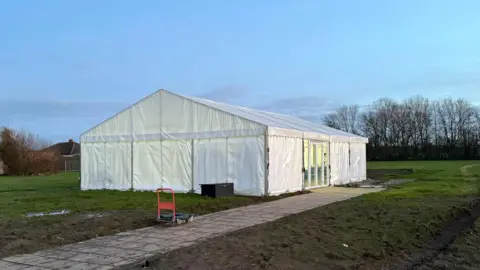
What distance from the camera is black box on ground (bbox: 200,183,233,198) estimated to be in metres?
13.9

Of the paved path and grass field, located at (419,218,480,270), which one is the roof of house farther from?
grass field, located at (419,218,480,270)

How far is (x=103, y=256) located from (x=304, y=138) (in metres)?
11.8

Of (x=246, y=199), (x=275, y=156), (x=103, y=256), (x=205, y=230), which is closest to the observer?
(x=103, y=256)

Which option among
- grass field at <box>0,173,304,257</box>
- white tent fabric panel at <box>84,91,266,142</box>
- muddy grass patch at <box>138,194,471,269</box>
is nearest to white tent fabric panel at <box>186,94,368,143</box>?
white tent fabric panel at <box>84,91,266,142</box>

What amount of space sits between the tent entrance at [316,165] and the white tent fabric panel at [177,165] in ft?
15.3

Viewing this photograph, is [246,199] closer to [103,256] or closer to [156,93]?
[156,93]

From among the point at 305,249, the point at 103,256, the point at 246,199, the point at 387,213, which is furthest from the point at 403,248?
the point at 246,199

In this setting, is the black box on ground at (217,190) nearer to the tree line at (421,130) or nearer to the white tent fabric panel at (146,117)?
the white tent fabric panel at (146,117)

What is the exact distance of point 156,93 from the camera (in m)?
17.4

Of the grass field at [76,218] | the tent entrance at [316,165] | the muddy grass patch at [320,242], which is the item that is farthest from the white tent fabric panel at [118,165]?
the muddy grass patch at [320,242]

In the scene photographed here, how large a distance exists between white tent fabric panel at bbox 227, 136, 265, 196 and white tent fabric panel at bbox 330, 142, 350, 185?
573 centimetres

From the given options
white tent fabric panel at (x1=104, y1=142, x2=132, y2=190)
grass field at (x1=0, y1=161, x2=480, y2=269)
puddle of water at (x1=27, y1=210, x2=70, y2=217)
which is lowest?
puddle of water at (x1=27, y1=210, x2=70, y2=217)

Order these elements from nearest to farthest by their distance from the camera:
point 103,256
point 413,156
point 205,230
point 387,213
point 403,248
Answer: point 103,256
point 403,248
point 205,230
point 387,213
point 413,156

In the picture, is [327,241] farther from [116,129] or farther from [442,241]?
[116,129]
